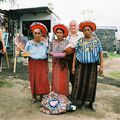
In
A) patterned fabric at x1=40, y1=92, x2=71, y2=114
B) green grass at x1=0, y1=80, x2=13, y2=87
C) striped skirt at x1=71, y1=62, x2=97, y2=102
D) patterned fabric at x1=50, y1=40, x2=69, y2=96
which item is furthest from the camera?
green grass at x1=0, y1=80, x2=13, y2=87

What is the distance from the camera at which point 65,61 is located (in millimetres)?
5855

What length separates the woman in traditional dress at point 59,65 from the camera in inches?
228

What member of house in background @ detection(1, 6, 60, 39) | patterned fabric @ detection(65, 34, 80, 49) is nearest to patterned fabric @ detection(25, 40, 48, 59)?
patterned fabric @ detection(65, 34, 80, 49)

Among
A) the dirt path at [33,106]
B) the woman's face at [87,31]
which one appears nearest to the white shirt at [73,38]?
the woman's face at [87,31]

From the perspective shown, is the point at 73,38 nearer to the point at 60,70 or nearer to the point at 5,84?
the point at 60,70

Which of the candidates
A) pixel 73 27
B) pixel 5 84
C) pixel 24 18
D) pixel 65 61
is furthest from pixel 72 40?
Result: pixel 24 18

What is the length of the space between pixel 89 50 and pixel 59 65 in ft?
2.38

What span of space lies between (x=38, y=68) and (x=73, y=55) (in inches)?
29.2

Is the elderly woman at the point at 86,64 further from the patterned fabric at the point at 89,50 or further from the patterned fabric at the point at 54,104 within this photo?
the patterned fabric at the point at 54,104

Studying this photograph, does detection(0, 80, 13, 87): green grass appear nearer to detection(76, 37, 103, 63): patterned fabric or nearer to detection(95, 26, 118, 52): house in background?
detection(76, 37, 103, 63): patterned fabric

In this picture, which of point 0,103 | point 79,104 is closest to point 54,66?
point 79,104

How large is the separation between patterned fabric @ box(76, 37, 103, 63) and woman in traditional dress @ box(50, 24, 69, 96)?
1.31 feet

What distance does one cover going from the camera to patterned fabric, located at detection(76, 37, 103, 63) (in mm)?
5473

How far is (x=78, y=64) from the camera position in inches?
223
